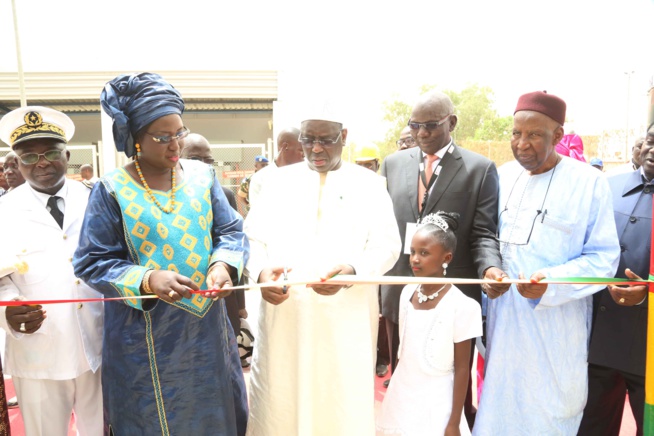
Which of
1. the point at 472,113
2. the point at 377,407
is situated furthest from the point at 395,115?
the point at 377,407

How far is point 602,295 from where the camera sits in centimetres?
294

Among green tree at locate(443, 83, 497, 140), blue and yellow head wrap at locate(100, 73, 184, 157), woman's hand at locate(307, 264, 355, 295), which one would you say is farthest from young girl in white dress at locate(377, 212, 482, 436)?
green tree at locate(443, 83, 497, 140)

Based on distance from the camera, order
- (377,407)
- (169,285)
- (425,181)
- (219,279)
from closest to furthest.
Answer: (169,285) < (219,279) < (425,181) < (377,407)

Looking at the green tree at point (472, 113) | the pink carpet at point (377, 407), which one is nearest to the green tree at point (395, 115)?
the green tree at point (472, 113)

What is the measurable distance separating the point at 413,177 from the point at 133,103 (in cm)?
207

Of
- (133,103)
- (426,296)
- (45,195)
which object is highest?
(133,103)

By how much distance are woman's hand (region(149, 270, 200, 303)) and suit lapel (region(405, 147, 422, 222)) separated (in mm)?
1874

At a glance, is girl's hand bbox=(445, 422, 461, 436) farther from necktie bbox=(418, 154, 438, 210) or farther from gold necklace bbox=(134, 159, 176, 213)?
gold necklace bbox=(134, 159, 176, 213)

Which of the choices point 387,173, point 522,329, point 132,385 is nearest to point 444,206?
point 387,173

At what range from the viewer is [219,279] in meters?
2.35

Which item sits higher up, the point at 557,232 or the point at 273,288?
the point at 557,232

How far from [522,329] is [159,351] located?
2.03 m

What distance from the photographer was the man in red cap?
2725 mm

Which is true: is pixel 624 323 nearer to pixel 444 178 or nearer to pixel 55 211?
pixel 444 178
